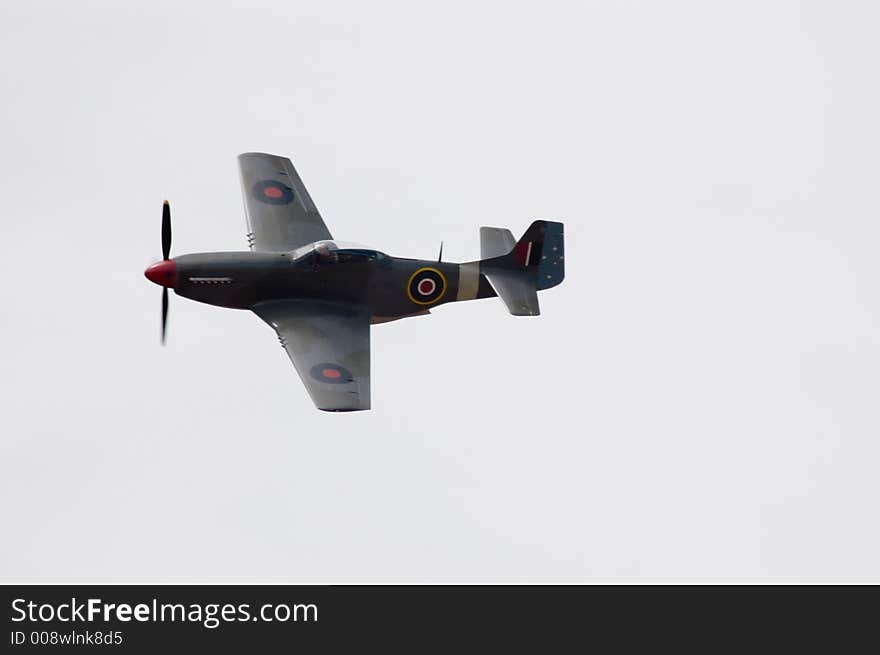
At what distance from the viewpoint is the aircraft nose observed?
27.5 meters

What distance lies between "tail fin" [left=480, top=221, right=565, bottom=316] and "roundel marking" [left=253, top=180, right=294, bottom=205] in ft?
14.3

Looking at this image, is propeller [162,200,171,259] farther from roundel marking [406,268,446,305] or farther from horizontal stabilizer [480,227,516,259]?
horizontal stabilizer [480,227,516,259]

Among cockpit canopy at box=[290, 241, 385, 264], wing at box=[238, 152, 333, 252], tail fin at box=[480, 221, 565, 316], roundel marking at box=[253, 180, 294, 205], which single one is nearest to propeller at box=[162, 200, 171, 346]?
wing at box=[238, 152, 333, 252]

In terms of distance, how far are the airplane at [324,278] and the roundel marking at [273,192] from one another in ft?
0.07

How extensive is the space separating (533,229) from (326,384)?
6604 mm

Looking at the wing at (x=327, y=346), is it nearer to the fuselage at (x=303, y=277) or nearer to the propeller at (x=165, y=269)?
the fuselage at (x=303, y=277)

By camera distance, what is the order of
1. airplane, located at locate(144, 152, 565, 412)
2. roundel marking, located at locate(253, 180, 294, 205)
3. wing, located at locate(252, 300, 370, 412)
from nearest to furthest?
1. wing, located at locate(252, 300, 370, 412)
2. airplane, located at locate(144, 152, 565, 412)
3. roundel marking, located at locate(253, 180, 294, 205)

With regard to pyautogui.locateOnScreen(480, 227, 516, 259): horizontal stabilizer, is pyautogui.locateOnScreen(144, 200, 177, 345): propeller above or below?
below

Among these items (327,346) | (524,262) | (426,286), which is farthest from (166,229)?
(524,262)

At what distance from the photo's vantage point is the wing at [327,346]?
25.9 metres

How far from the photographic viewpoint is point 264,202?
29797mm

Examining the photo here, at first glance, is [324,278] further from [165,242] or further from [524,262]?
[524,262]

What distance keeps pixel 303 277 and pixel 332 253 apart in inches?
30.1

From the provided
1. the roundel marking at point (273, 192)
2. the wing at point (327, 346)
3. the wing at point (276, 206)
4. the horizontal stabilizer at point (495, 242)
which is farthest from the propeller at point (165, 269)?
the horizontal stabilizer at point (495, 242)
